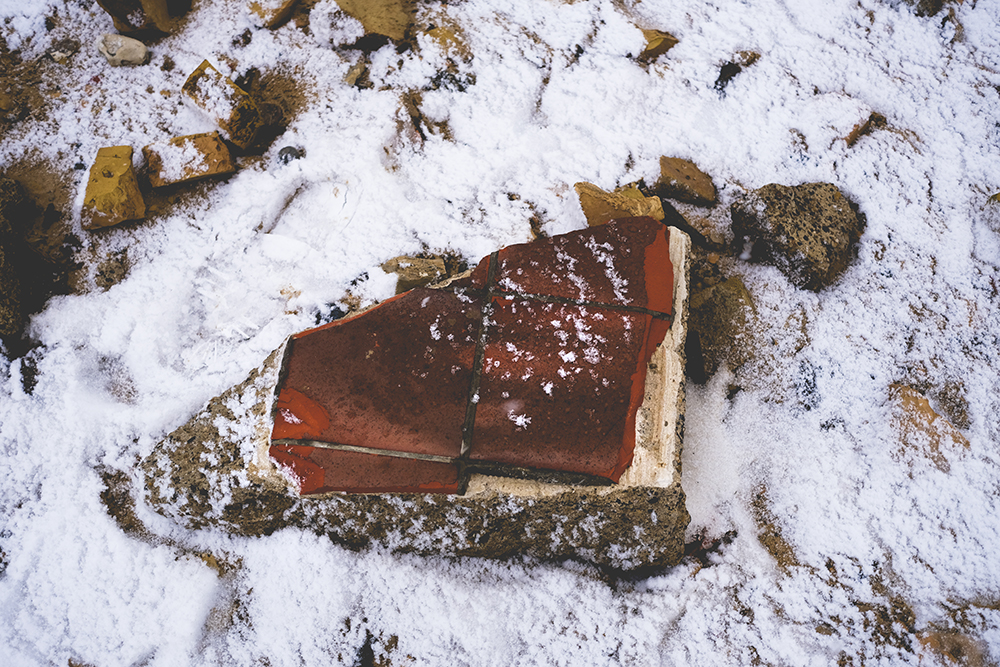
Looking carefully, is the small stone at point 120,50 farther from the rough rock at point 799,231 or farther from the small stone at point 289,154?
the rough rock at point 799,231

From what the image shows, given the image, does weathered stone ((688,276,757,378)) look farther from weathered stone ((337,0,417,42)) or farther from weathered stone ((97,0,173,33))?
weathered stone ((97,0,173,33))

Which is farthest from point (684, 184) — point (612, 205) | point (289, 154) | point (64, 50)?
point (64, 50)

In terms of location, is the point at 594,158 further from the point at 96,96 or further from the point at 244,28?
the point at 96,96

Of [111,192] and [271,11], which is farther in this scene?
[271,11]

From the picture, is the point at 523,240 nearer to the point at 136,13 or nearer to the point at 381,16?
the point at 381,16

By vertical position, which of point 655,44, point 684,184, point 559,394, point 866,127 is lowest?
point 559,394

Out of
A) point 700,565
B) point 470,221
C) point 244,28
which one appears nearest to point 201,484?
point 470,221

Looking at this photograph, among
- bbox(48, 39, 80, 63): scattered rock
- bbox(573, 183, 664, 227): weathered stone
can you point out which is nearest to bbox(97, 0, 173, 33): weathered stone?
bbox(48, 39, 80, 63): scattered rock
